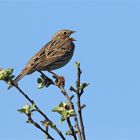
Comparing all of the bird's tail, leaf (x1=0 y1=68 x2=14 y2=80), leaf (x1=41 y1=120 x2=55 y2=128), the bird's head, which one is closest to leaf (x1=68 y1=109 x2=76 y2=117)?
leaf (x1=41 y1=120 x2=55 y2=128)

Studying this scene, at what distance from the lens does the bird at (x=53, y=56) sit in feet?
36.0

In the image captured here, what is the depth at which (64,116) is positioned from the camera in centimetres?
397

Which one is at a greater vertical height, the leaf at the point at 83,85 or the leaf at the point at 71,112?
the leaf at the point at 83,85

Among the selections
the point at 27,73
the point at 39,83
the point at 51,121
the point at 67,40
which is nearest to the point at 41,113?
the point at 51,121

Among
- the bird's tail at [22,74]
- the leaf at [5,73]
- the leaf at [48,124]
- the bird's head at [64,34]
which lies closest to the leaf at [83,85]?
the leaf at [48,124]

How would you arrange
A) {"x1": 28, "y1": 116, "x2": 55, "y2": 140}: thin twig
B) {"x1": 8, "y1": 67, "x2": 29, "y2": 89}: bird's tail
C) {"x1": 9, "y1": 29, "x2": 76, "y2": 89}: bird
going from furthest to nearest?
1. {"x1": 9, "y1": 29, "x2": 76, "y2": 89}: bird
2. {"x1": 8, "y1": 67, "x2": 29, "y2": 89}: bird's tail
3. {"x1": 28, "y1": 116, "x2": 55, "y2": 140}: thin twig

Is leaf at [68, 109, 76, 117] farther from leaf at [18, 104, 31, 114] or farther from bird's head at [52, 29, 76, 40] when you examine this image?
bird's head at [52, 29, 76, 40]

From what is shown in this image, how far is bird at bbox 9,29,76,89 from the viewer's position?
10984 millimetres

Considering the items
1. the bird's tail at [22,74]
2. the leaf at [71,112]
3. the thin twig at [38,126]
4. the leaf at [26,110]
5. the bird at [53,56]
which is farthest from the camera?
the bird at [53,56]

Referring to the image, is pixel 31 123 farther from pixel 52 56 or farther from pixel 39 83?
pixel 52 56

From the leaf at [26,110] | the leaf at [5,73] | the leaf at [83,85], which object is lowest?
the leaf at [26,110]

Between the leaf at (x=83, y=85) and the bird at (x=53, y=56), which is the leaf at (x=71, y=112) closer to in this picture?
the leaf at (x=83, y=85)

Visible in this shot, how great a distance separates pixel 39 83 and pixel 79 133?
5.59ft

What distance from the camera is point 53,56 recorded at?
12.4m
